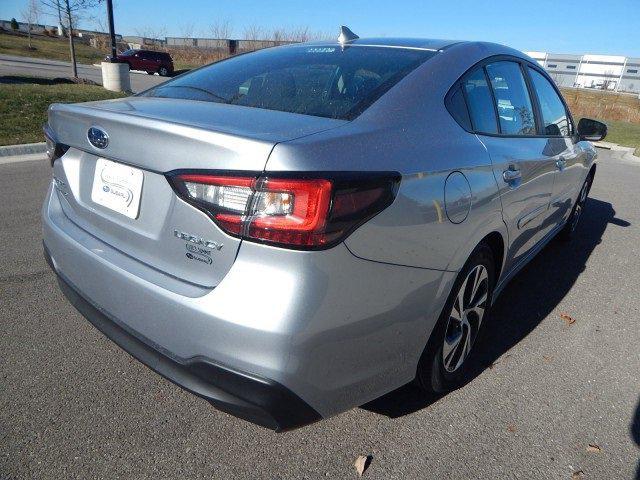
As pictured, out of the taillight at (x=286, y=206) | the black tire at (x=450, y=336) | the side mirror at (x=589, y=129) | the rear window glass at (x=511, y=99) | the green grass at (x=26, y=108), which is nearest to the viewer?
the taillight at (x=286, y=206)

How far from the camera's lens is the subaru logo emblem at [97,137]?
1.86 m

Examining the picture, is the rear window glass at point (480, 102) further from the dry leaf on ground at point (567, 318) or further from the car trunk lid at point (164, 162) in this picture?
the dry leaf on ground at point (567, 318)

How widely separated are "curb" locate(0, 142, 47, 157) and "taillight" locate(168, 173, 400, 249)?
7.11 meters

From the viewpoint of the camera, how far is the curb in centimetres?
719

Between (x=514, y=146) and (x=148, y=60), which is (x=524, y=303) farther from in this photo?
(x=148, y=60)

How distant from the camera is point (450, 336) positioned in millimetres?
2348

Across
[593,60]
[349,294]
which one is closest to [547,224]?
[349,294]

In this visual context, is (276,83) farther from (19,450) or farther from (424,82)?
(19,450)

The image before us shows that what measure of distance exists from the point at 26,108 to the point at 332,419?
33.6 ft

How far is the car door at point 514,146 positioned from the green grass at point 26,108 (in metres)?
7.54

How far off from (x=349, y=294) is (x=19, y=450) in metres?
1.48

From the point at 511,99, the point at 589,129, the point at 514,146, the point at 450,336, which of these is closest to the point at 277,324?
the point at 450,336

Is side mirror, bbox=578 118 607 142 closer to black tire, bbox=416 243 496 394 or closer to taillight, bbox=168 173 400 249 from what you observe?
black tire, bbox=416 243 496 394

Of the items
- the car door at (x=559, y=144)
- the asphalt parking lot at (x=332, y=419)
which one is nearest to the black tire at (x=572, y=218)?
the car door at (x=559, y=144)
